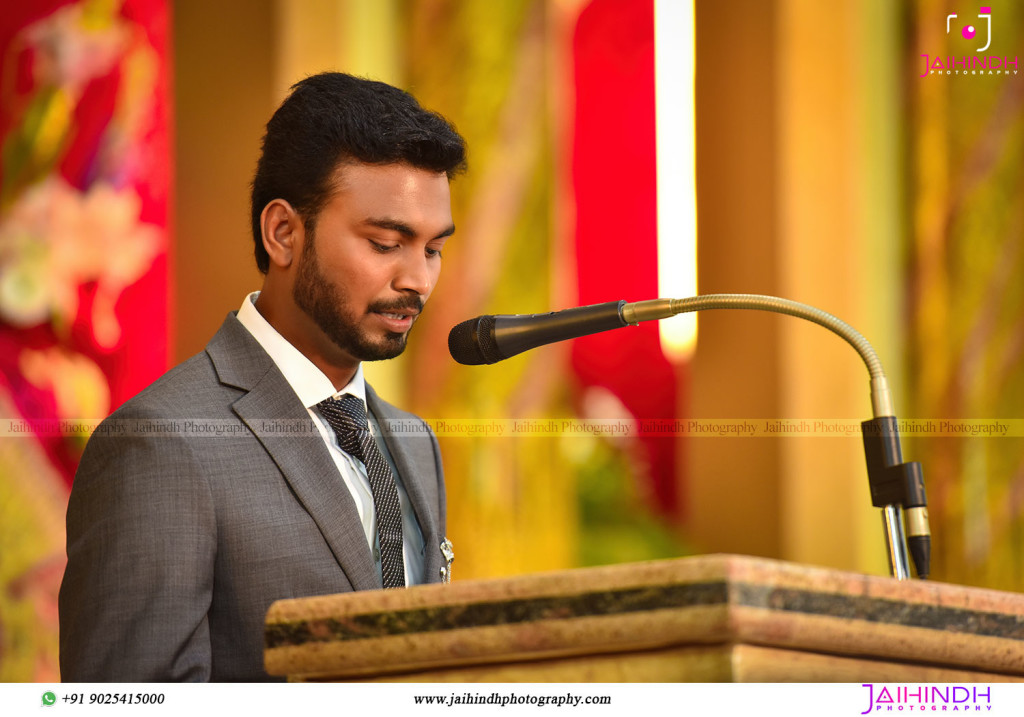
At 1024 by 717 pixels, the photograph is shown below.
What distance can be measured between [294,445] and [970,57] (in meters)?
2.94

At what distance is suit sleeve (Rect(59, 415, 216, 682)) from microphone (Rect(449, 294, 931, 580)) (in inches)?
16.8

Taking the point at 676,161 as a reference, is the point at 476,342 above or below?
below

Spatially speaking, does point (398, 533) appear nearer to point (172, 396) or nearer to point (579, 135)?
point (172, 396)

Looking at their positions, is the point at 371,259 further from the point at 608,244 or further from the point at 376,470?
the point at 608,244

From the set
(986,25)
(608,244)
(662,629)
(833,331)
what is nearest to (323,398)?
(833,331)

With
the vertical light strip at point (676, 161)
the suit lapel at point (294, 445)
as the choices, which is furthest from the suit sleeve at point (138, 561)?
the vertical light strip at point (676, 161)

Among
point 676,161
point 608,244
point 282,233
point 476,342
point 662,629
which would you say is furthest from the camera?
point 608,244

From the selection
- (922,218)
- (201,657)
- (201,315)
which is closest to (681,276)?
(922,218)

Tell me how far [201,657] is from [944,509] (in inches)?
107

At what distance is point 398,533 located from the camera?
1.69 metres

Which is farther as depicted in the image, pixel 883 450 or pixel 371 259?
pixel 371 259
